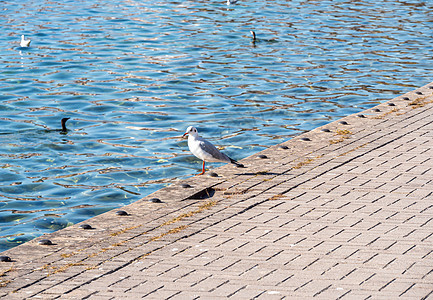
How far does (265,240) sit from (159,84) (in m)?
9.84

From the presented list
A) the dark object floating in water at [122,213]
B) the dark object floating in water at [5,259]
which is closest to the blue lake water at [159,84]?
the dark object floating in water at [122,213]

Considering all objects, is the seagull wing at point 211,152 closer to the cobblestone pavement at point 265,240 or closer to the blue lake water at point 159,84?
the cobblestone pavement at point 265,240

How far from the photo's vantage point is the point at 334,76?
1666 cm

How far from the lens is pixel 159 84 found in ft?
52.4

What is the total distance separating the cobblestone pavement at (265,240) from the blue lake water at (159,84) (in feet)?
6.06

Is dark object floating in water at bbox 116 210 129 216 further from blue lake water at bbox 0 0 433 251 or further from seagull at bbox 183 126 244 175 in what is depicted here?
seagull at bbox 183 126 244 175

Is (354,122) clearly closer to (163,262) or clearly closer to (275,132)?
(275,132)

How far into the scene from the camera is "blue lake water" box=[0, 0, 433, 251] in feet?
34.2

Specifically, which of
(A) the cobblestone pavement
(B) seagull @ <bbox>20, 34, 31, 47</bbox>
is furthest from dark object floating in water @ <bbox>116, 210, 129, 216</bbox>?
(B) seagull @ <bbox>20, 34, 31, 47</bbox>

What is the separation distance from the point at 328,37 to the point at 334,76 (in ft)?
15.8

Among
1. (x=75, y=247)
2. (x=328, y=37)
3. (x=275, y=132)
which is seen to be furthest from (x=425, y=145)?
(x=328, y=37)

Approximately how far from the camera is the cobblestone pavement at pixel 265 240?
18.6 ft

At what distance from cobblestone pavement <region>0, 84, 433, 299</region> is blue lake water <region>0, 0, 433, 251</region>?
1848 millimetres

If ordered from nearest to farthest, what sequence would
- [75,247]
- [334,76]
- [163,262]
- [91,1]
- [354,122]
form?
[163,262] → [75,247] → [354,122] → [334,76] → [91,1]
